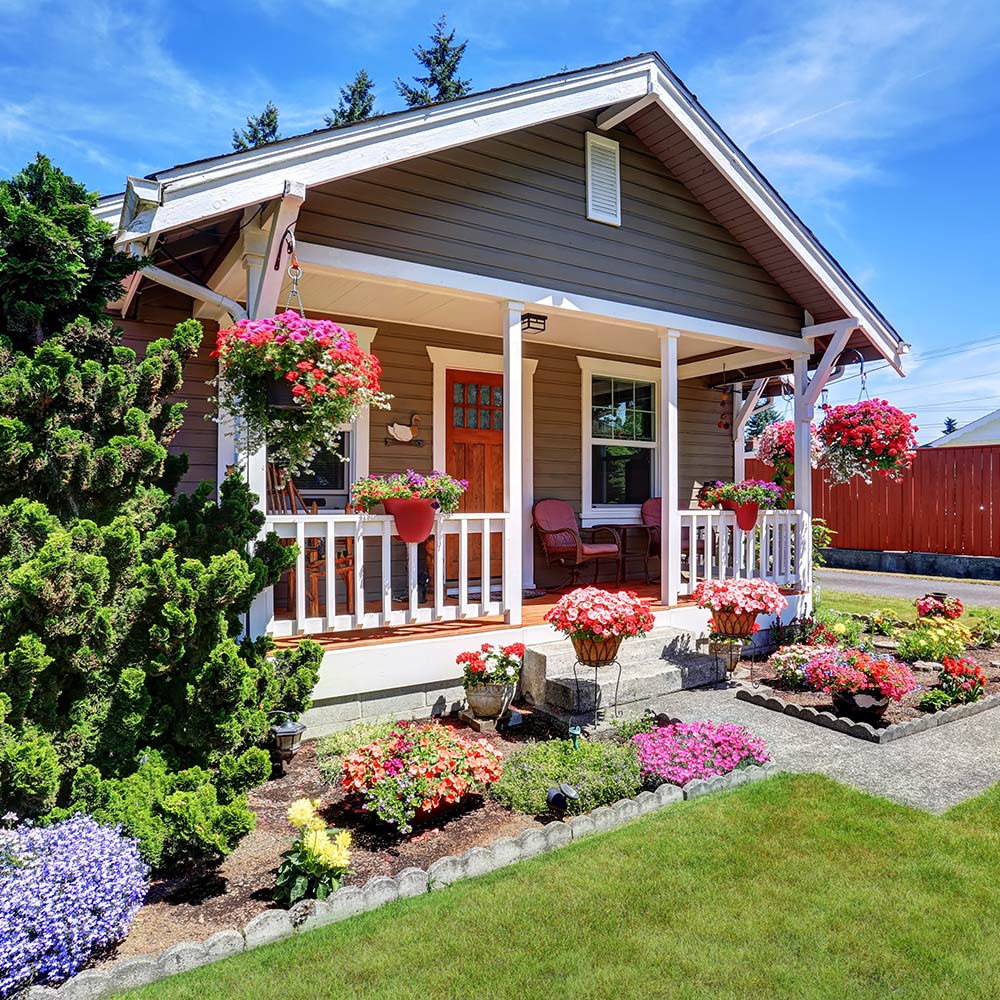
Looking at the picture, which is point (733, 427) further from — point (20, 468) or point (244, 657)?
point (20, 468)

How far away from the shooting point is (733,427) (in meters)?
9.12

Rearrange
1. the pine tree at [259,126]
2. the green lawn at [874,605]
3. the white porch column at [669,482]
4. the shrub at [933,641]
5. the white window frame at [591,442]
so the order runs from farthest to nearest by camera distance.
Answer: the pine tree at [259,126], the green lawn at [874,605], the white window frame at [591,442], the white porch column at [669,482], the shrub at [933,641]

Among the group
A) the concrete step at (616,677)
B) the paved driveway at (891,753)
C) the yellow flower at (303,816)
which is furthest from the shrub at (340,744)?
the paved driveway at (891,753)

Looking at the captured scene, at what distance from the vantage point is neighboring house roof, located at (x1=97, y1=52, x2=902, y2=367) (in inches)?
140

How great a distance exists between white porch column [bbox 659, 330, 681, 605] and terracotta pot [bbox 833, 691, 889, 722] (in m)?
1.68

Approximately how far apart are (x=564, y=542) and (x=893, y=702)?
3.28 metres

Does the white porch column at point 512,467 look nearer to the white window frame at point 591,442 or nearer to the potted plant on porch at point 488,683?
the potted plant on porch at point 488,683

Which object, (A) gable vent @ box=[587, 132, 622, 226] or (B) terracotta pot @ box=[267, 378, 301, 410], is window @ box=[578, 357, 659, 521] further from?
(B) terracotta pot @ box=[267, 378, 301, 410]

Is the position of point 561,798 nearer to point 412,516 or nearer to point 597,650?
point 597,650

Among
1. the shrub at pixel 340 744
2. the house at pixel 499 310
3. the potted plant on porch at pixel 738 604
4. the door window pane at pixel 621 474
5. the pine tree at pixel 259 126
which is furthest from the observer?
the pine tree at pixel 259 126

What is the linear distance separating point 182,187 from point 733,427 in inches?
288

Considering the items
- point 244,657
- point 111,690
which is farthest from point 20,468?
point 244,657

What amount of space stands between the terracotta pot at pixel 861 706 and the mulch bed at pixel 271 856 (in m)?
2.43

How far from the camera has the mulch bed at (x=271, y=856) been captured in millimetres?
2432
